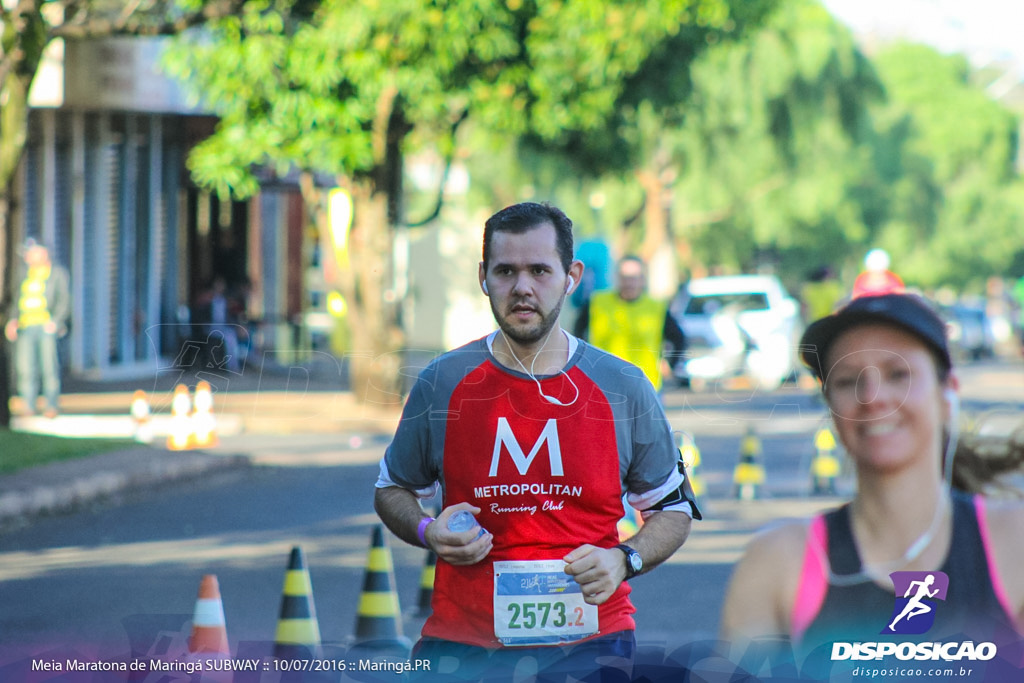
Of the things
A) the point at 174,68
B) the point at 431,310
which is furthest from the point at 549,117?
the point at 431,310

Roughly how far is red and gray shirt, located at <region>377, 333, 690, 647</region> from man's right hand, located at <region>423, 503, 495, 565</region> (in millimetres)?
73

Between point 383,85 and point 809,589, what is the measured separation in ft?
59.5

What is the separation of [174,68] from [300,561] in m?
15.2

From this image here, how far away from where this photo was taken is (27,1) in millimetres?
14805

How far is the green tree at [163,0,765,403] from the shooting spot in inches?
774

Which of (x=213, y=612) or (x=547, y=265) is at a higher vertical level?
(x=547, y=265)

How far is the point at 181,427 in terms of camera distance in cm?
1647

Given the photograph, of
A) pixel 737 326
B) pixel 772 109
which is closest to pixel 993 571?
pixel 737 326

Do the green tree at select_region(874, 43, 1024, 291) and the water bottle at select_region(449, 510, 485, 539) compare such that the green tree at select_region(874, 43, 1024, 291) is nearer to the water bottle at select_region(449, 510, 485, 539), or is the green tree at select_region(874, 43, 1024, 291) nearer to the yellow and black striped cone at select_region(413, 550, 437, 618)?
the yellow and black striped cone at select_region(413, 550, 437, 618)

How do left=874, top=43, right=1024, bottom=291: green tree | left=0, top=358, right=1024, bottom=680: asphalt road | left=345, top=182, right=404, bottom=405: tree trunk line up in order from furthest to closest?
left=874, top=43, right=1024, bottom=291: green tree
left=345, top=182, right=404, bottom=405: tree trunk
left=0, top=358, right=1024, bottom=680: asphalt road

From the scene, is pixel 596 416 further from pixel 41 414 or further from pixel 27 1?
pixel 41 414

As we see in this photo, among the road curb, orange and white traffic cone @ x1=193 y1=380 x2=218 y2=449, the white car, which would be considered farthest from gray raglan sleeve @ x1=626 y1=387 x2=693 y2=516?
the white car

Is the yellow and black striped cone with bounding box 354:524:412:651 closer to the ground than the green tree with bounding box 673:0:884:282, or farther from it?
closer to the ground

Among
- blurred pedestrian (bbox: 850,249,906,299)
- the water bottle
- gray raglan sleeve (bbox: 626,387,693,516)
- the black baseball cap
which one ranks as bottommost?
the water bottle
